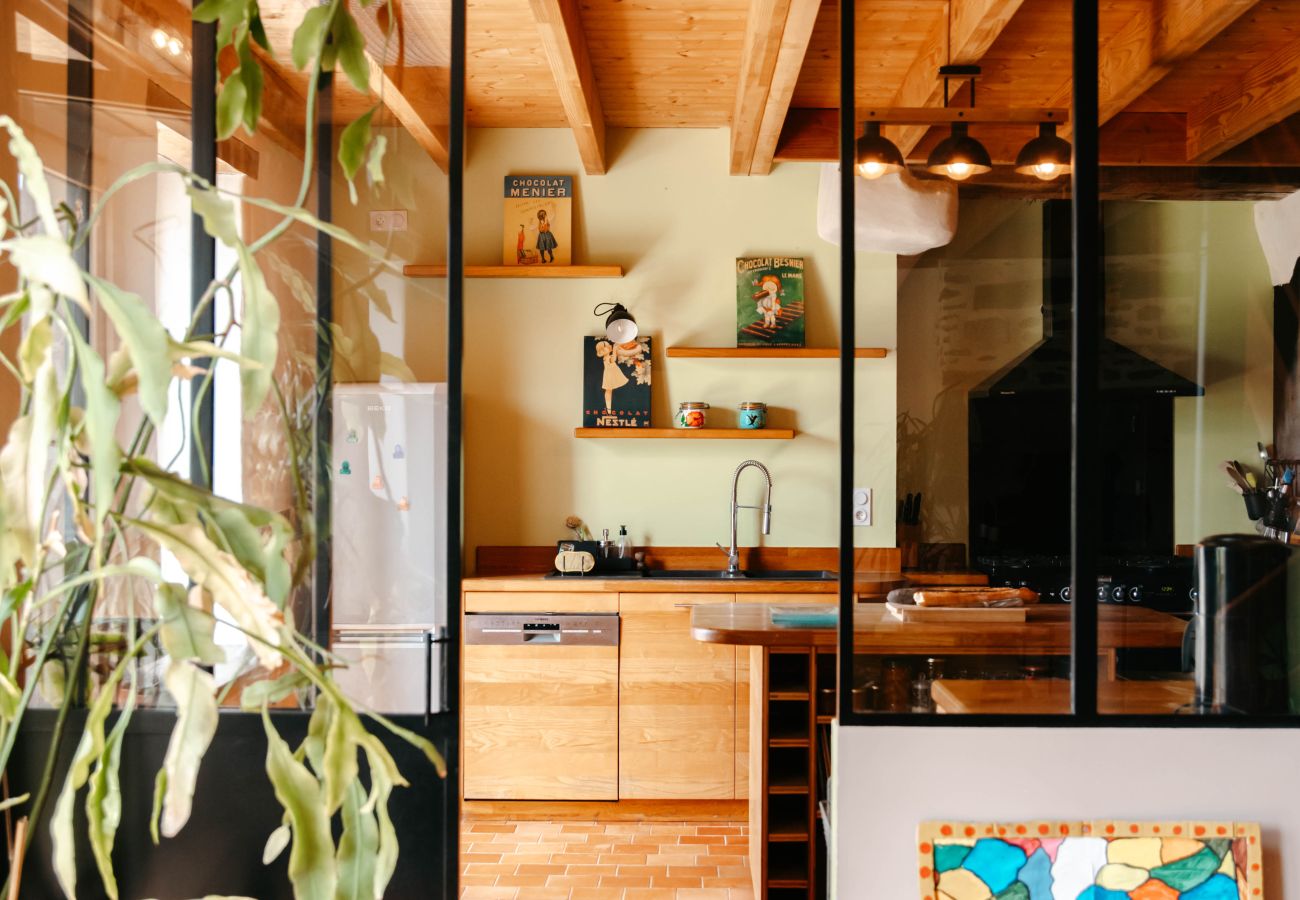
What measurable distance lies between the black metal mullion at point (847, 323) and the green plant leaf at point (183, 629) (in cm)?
122

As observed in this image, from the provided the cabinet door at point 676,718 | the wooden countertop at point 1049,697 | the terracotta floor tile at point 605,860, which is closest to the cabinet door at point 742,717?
the cabinet door at point 676,718

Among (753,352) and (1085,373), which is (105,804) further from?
(753,352)

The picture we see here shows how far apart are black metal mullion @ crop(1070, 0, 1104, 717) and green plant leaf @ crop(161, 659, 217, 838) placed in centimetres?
163

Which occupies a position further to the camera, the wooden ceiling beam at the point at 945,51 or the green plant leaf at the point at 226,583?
the wooden ceiling beam at the point at 945,51

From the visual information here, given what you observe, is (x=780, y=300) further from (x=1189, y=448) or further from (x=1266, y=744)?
(x=1266, y=744)

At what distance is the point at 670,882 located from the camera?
3.24 meters

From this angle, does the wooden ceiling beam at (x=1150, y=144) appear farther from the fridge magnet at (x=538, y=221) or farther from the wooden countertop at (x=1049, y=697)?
the fridge magnet at (x=538, y=221)

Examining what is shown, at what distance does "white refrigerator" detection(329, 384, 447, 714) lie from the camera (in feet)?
6.23

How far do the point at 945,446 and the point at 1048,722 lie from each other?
0.70 m

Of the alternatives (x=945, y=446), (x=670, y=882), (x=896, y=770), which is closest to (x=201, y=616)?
(x=896, y=770)

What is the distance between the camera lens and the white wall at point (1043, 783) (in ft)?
6.34

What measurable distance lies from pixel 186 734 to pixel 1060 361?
1855 mm

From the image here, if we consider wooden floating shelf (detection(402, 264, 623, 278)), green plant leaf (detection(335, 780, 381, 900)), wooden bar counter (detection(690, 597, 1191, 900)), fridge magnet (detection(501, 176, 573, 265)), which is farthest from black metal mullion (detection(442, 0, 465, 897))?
fridge magnet (detection(501, 176, 573, 265))

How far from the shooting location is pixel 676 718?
3.79 meters
